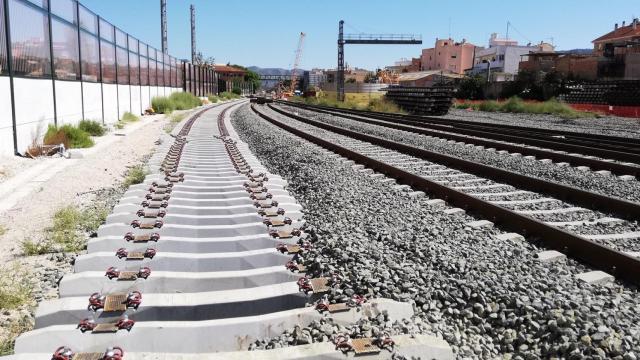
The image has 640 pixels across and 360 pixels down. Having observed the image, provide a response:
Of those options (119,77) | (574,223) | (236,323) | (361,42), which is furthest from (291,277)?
(361,42)

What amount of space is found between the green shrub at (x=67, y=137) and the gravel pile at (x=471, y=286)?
29.0ft

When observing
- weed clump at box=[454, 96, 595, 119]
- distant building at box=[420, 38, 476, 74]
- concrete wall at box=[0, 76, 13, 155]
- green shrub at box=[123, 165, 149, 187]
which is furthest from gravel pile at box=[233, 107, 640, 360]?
distant building at box=[420, 38, 476, 74]

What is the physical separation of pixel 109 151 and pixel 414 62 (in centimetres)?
14036

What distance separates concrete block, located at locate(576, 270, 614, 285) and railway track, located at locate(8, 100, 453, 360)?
158cm

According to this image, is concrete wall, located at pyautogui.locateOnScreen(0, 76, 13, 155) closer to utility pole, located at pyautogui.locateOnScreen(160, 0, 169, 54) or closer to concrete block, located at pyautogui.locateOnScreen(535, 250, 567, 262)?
concrete block, located at pyautogui.locateOnScreen(535, 250, 567, 262)

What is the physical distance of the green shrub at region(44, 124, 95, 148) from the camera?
12.5 metres

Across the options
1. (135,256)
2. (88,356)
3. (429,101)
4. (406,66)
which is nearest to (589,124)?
(429,101)

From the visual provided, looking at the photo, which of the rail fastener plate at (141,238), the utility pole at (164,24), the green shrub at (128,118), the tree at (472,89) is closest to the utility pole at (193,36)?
the utility pole at (164,24)

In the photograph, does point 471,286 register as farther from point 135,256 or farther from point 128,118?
point 128,118

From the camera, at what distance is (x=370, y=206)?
6195mm

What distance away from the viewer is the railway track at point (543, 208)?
4535 mm

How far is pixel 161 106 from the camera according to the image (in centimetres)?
3175

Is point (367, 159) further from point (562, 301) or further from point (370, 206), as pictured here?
point (562, 301)

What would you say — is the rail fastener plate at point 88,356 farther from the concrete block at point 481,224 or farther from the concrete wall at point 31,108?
the concrete wall at point 31,108
